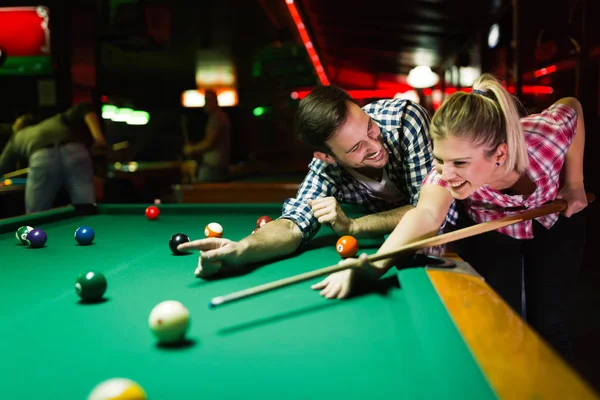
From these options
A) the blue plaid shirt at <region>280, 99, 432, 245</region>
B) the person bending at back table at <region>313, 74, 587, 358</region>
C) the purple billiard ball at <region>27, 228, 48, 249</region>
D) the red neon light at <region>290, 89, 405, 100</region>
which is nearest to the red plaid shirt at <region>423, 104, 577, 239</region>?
the person bending at back table at <region>313, 74, 587, 358</region>

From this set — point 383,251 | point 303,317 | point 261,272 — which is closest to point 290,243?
point 261,272

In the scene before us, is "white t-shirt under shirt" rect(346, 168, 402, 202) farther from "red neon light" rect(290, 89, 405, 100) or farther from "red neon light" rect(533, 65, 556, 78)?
"red neon light" rect(290, 89, 405, 100)

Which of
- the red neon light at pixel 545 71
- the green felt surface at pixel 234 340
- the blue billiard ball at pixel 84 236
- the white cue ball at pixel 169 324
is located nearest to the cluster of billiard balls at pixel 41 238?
the blue billiard ball at pixel 84 236

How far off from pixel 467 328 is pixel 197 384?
493mm

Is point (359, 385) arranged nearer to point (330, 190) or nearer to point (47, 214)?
point (330, 190)

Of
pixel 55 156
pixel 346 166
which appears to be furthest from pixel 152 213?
pixel 55 156

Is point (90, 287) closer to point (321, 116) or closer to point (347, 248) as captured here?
point (347, 248)

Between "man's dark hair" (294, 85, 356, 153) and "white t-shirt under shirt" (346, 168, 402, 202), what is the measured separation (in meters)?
0.32

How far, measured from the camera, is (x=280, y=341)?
114cm

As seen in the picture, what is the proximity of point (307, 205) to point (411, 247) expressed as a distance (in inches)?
30.3

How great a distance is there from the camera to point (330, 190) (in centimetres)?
261

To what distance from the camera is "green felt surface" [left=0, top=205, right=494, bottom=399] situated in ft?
2.99

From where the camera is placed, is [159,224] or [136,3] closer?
[159,224]

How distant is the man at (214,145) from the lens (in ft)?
21.0
